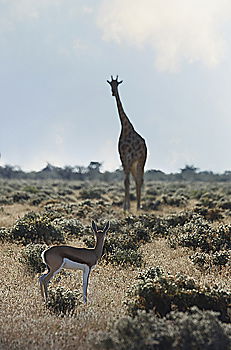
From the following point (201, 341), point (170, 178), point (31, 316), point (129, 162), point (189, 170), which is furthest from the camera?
point (189, 170)

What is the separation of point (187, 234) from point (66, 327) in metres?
5.95

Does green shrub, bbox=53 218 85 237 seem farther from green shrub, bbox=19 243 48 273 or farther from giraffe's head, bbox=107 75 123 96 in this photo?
giraffe's head, bbox=107 75 123 96

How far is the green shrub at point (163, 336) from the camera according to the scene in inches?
143

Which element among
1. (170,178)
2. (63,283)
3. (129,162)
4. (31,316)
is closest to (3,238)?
(63,283)

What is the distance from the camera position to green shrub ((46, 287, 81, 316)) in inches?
212

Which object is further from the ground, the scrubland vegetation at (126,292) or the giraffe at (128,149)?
the giraffe at (128,149)

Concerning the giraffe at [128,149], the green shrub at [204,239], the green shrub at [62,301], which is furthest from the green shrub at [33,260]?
the giraffe at [128,149]

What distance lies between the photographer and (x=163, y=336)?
3.80 m

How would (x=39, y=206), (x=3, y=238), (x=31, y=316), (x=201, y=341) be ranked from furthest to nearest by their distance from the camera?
(x=39, y=206), (x=3, y=238), (x=31, y=316), (x=201, y=341)

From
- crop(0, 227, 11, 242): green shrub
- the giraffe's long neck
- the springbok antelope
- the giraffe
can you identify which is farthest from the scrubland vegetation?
the giraffe's long neck

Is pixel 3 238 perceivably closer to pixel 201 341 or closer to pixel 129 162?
pixel 201 341

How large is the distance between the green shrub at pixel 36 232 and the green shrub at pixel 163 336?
643cm

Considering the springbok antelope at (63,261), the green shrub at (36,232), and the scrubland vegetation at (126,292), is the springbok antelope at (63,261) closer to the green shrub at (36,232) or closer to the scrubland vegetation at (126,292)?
the scrubland vegetation at (126,292)

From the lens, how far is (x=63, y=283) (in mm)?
6719
